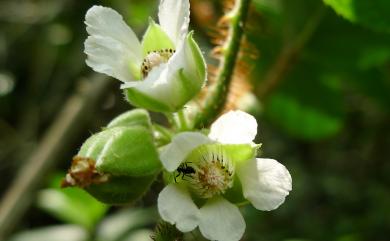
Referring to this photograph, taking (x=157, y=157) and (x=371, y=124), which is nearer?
(x=157, y=157)

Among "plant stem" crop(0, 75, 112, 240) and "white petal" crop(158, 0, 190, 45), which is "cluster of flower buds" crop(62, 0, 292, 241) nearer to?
"white petal" crop(158, 0, 190, 45)

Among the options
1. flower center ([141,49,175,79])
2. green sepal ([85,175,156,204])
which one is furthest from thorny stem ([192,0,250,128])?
green sepal ([85,175,156,204])

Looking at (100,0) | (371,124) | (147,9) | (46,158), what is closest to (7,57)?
(100,0)

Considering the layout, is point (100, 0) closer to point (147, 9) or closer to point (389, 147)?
point (147, 9)

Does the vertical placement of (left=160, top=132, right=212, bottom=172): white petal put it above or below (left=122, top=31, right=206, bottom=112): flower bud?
below

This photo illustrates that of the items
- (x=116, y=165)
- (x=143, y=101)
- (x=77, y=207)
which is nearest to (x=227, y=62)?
(x=143, y=101)

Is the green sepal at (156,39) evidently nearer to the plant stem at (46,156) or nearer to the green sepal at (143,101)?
the green sepal at (143,101)
